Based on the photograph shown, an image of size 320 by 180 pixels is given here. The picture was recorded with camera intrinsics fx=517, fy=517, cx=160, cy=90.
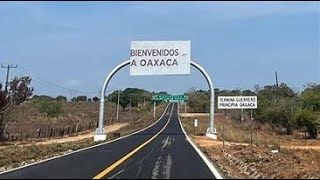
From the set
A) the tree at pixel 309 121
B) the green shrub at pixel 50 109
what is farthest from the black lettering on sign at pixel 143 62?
the green shrub at pixel 50 109

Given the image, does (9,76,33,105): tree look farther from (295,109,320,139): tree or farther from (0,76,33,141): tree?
(295,109,320,139): tree

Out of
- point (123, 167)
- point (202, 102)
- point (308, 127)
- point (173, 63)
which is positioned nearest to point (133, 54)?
point (173, 63)

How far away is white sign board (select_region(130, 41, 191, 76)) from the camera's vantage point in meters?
39.8

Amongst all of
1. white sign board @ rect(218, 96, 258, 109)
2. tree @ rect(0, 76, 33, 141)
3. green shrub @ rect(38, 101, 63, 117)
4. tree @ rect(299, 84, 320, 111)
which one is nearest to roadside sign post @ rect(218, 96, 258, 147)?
white sign board @ rect(218, 96, 258, 109)

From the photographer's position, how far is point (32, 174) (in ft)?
45.0

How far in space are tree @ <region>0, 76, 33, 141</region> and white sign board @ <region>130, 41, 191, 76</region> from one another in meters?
15.1

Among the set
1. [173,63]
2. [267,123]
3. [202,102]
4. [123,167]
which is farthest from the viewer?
[202,102]

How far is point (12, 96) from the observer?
54719mm

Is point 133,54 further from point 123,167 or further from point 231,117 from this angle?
A: point 231,117

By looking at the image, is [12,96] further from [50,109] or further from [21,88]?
[50,109]

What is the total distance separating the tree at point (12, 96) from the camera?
48062 millimetres

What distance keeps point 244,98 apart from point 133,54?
46.4 ft

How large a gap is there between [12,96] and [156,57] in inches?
854

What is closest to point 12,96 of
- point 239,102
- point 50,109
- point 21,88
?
point 21,88
